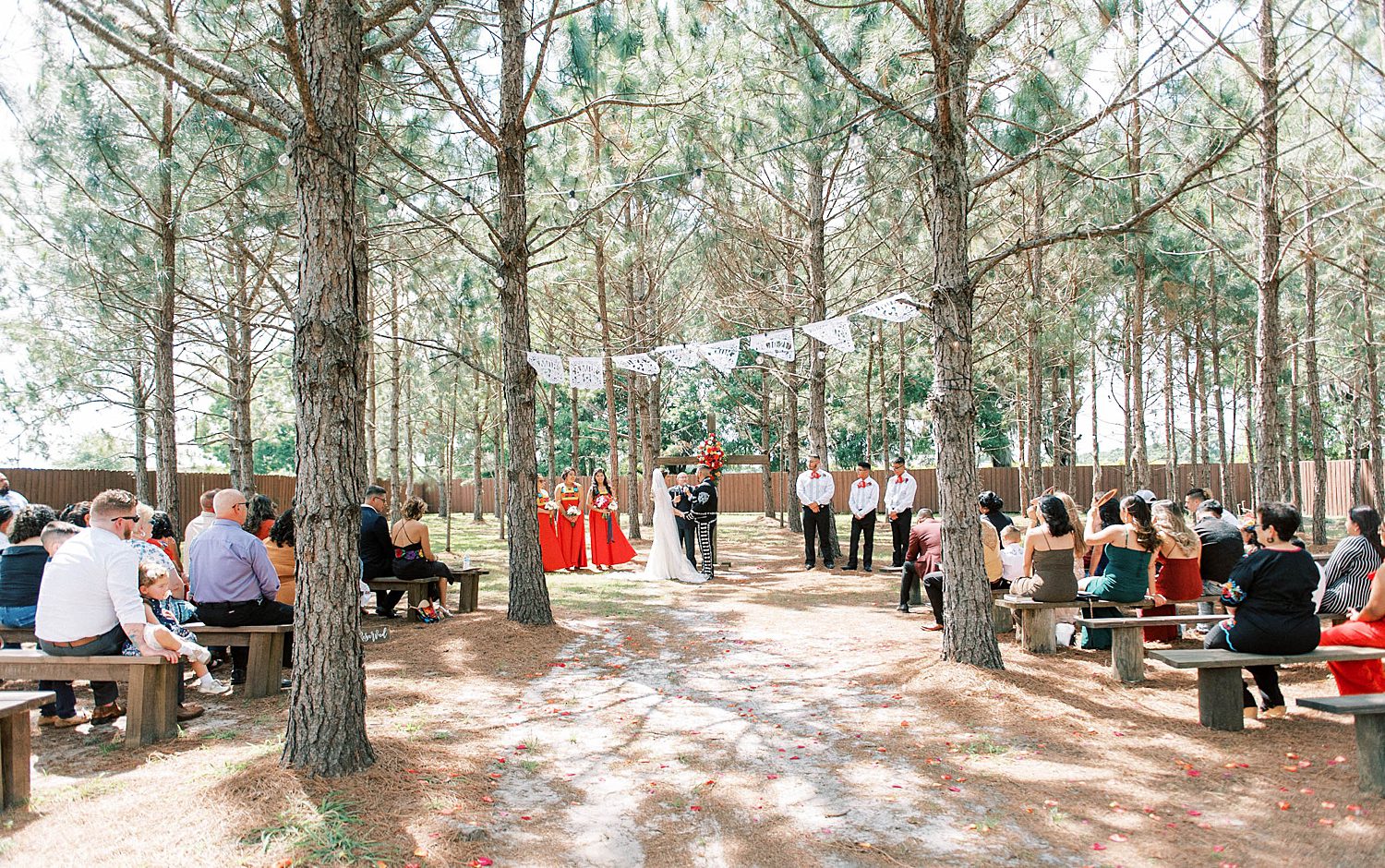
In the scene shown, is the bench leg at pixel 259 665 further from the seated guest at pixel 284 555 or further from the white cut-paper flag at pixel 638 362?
the white cut-paper flag at pixel 638 362

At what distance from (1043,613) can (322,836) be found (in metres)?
5.34

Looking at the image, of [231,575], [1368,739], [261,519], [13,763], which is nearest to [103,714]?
[231,575]

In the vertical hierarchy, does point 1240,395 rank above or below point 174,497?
above

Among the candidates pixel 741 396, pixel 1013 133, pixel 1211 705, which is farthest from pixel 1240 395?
pixel 1211 705

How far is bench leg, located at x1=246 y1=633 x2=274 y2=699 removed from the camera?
5.54 m


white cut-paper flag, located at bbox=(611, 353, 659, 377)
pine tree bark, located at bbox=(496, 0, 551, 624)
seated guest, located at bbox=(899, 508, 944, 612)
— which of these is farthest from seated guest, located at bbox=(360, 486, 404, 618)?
seated guest, located at bbox=(899, 508, 944, 612)

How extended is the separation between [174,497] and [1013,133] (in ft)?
32.2

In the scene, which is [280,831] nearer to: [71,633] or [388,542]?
[71,633]

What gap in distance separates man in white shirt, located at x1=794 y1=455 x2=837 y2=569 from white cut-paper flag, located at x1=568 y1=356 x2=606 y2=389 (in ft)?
11.4

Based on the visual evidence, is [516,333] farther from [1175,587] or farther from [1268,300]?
[1268,300]

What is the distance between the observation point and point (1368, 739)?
12.0ft

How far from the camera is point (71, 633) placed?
450 centimetres

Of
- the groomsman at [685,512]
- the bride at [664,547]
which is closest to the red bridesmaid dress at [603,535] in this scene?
the groomsman at [685,512]

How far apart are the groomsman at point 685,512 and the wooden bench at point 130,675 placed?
28.4ft
